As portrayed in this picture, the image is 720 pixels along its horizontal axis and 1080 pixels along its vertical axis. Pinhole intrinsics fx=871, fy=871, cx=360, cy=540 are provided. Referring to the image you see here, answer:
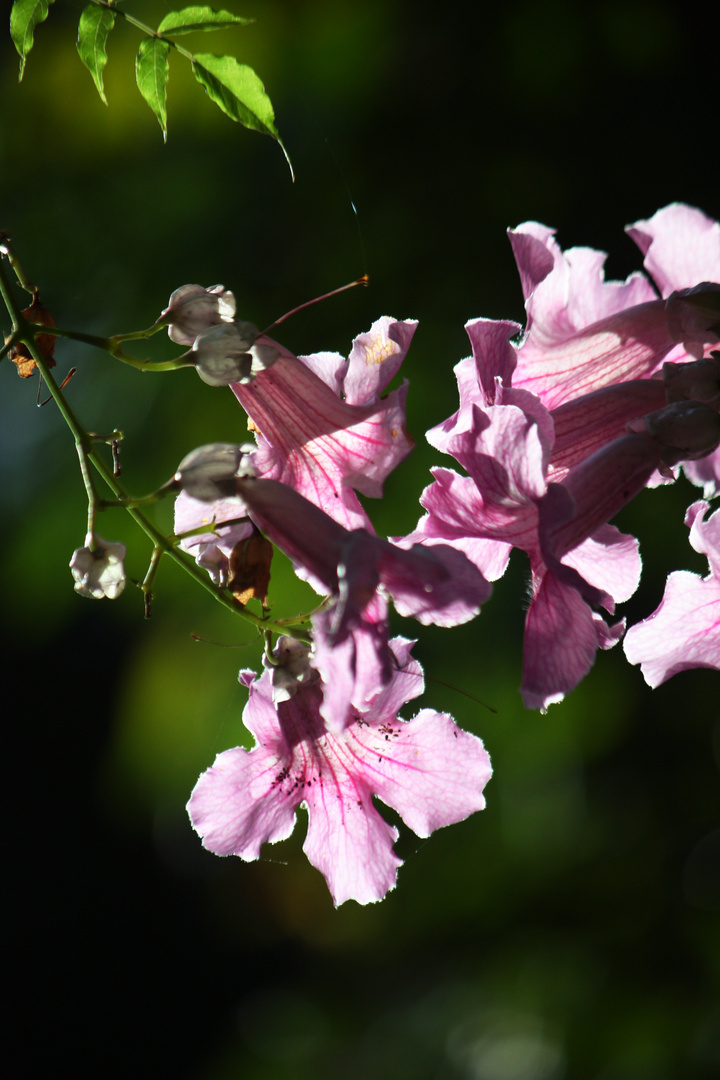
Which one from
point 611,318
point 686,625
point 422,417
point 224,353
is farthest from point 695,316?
point 422,417

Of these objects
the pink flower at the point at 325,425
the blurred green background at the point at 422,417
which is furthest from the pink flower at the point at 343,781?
the blurred green background at the point at 422,417

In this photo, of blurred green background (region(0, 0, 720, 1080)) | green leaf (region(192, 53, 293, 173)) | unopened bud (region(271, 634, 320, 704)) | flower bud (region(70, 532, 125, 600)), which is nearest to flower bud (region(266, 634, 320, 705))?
unopened bud (region(271, 634, 320, 704))

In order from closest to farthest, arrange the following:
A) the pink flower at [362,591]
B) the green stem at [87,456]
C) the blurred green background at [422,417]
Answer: the pink flower at [362,591], the green stem at [87,456], the blurred green background at [422,417]

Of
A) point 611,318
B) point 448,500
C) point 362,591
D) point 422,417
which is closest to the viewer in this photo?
point 362,591

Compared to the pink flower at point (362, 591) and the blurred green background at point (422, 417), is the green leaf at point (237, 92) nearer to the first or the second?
the pink flower at point (362, 591)

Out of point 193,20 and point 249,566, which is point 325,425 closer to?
point 249,566
